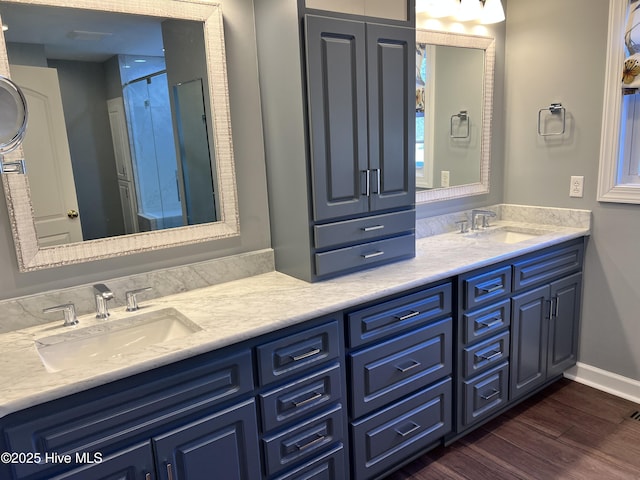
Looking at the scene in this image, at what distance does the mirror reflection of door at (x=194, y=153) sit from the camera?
6.01 feet

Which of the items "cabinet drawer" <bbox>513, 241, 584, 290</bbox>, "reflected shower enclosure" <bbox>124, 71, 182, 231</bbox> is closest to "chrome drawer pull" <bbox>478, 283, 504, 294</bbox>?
"cabinet drawer" <bbox>513, 241, 584, 290</bbox>

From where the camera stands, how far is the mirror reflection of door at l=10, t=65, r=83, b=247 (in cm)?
154

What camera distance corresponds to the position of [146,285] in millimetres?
1800

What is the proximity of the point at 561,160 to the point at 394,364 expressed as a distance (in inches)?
66.1

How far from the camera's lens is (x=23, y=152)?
153cm

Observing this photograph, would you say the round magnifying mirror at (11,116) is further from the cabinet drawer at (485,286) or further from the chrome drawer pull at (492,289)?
the chrome drawer pull at (492,289)

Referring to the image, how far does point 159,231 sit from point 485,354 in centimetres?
159

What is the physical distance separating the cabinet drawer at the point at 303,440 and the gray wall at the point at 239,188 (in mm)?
781

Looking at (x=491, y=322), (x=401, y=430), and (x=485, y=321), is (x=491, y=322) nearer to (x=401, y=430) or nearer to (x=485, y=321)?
(x=485, y=321)

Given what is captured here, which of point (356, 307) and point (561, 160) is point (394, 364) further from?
point (561, 160)

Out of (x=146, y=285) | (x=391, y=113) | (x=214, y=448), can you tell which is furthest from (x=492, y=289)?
(x=146, y=285)

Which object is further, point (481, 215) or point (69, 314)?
point (481, 215)

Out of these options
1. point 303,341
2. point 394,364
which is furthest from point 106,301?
point 394,364

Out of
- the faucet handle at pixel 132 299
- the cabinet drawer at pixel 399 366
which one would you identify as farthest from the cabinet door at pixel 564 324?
the faucet handle at pixel 132 299
